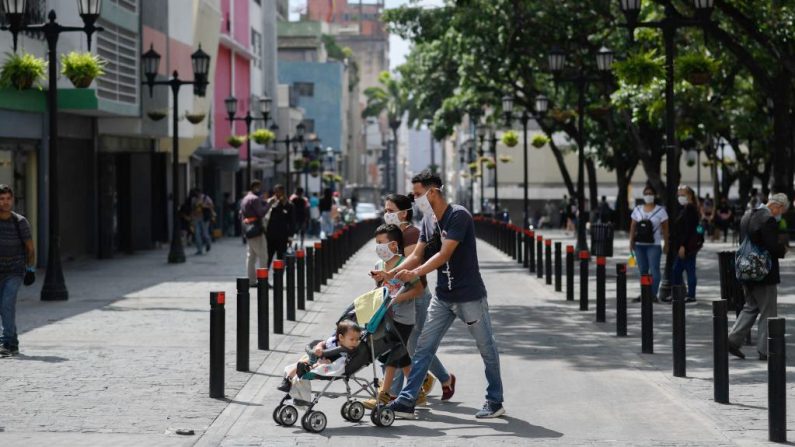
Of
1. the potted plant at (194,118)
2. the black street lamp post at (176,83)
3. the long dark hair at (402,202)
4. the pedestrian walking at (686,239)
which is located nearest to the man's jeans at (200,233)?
the potted plant at (194,118)

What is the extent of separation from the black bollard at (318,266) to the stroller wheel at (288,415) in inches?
547

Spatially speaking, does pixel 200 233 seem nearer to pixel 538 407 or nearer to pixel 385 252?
pixel 538 407

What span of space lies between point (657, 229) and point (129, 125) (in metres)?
19.0

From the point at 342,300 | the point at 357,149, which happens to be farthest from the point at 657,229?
the point at 357,149

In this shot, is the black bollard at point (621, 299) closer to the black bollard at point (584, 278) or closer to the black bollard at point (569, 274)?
the black bollard at point (584, 278)

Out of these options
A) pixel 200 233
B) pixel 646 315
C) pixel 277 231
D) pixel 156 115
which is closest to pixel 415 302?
pixel 646 315

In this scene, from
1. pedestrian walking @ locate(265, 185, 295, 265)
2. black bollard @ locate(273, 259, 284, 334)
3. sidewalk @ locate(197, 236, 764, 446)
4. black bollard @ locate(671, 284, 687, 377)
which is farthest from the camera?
pedestrian walking @ locate(265, 185, 295, 265)

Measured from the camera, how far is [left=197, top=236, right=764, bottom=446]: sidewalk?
9742 mm

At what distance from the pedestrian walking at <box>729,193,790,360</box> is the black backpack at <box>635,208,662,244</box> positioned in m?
6.02

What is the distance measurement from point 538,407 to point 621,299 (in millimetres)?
5272

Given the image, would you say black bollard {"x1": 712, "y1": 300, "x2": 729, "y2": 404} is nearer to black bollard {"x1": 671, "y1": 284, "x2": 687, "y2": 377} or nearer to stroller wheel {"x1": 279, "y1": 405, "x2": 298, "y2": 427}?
black bollard {"x1": 671, "y1": 284, "x2": 687, "y2": 377}

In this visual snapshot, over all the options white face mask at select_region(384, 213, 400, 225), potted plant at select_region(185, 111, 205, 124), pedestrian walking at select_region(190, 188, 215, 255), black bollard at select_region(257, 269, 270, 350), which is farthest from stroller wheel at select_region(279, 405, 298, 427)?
potted plant at select_region(185, 111, 205, 124)

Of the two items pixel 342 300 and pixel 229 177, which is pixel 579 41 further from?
pixel 229 177

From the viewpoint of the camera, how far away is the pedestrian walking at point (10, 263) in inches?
568
